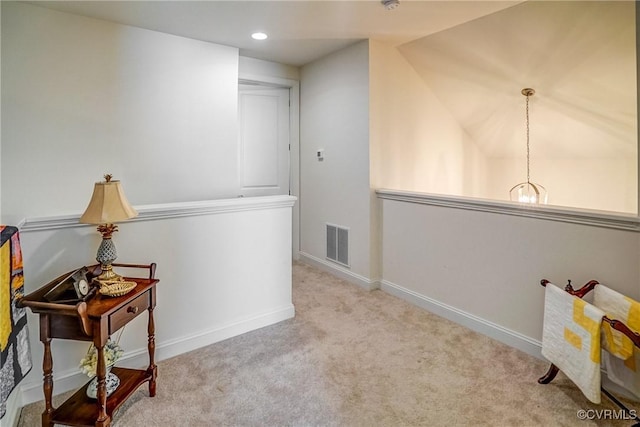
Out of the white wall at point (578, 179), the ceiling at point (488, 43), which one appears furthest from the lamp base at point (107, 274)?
the white wall at point (578, 179)

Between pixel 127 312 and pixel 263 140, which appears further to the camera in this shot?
pixel 263 140

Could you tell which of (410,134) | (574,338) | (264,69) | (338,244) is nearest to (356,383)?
(574,338)

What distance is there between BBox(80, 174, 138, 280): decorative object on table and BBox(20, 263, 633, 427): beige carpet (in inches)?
31.3

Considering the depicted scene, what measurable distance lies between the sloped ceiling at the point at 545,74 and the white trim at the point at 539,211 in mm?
1446

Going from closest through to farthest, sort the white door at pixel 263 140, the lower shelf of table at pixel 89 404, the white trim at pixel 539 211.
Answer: the lower shelf of table at pixel 89 404 → the white trim at pixel 539 211 → the white door at pixel 263 140

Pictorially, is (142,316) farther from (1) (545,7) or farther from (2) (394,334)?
(1) (545,7)

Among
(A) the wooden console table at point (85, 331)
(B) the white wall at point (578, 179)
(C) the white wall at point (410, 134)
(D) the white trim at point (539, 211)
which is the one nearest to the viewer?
(A) the wooden console table at point (85, 331)

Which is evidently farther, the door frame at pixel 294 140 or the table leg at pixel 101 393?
the door frame at pixel 294 140

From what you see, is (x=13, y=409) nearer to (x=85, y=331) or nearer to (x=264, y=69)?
(x=85, y=331)

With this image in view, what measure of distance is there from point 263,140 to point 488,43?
265 centimetres

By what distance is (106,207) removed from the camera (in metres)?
1.82

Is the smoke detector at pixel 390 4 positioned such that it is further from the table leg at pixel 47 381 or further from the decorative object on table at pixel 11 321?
the table leg at pixel 47 381

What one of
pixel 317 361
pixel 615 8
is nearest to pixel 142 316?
pixel 317 361

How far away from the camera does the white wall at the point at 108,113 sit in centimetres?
279
